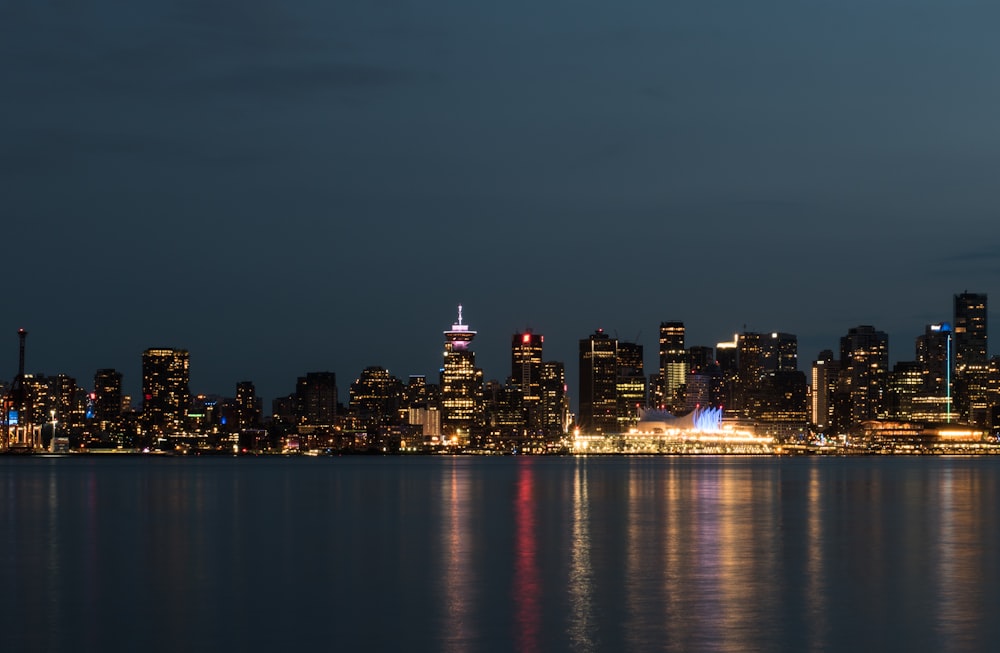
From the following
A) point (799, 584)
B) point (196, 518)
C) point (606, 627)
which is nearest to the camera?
point (606, 627)

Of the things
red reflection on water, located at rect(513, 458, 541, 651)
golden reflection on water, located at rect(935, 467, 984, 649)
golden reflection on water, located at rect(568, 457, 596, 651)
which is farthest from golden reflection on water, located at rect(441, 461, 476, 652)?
golden reflection on water, located at rect(935, 467, 984, 649)

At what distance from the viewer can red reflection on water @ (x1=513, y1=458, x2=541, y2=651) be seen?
114ft

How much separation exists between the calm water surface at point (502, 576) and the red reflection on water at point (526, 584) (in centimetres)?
14

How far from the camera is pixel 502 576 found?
48.3 meters

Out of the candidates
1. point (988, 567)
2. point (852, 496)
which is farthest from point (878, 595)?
point (852, 496)

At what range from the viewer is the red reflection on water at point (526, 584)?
34.8m

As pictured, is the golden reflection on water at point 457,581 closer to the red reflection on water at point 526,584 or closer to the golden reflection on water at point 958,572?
the red reflection on water at point 526,584

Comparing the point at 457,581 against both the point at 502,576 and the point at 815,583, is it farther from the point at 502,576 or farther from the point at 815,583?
the point at 815,583

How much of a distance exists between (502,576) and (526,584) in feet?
8.59

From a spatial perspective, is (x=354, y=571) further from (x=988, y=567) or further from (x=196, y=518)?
(x=196, y=518)

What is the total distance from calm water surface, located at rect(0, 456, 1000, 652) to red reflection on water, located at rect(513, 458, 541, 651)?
14cm

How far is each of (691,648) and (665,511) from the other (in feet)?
172

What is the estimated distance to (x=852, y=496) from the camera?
350 ft

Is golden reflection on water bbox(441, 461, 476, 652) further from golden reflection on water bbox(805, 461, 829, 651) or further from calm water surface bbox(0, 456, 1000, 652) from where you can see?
golden reflection on water bbox(805, 461, 829, 651)
